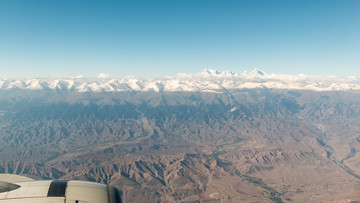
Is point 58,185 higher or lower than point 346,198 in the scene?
higher

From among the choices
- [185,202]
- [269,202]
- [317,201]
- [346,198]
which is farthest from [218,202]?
[346,198]

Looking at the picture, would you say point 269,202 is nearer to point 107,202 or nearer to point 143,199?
point 143,199

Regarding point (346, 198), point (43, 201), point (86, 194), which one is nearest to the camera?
point (43, 201)

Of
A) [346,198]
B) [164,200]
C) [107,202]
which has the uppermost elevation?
[107,202]

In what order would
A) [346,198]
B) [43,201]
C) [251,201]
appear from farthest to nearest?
[251,201]
[346,198]
[43,201]

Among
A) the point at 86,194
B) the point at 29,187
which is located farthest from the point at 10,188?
the point at 86,194

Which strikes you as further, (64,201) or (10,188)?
(10,188)
